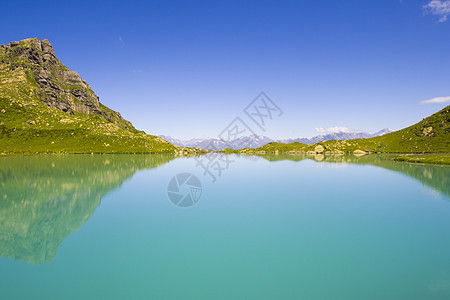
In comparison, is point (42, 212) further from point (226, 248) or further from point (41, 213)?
point (226, 248)

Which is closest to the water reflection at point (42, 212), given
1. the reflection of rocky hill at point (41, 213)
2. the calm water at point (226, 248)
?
the reflection of rocky hill at point (41, 213)

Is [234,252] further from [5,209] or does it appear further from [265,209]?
[5,209]

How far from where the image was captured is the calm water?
1107 centimetres

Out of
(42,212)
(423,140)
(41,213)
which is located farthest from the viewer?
(423,140)

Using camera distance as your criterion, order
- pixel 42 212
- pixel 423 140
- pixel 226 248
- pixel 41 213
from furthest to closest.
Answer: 1. pixel 423 140
2. pixel 42 212
3. pixel 41 213
4. pixel 226 248

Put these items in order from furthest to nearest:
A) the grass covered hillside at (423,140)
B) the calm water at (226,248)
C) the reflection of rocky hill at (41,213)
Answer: the grass covered hillside at (423,140) → the reflection of rocky hill at (41,213) → the calm water at (226,248)

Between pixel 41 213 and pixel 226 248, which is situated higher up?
pixel 41 213

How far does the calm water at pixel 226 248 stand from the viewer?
11.1 metres

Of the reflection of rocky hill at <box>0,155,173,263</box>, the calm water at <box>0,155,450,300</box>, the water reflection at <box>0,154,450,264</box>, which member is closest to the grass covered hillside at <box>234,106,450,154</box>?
the water reflection at <box>0,154,450,264</box>

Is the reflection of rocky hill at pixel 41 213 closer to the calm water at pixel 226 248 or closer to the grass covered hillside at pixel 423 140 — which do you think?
the calm water at pixel 226 248

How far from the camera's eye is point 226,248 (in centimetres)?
1557

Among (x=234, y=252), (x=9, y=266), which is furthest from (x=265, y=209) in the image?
(x=9, y=266)

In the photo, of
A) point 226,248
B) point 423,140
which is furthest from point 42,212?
point 423,140

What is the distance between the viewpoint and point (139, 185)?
40.7 m
